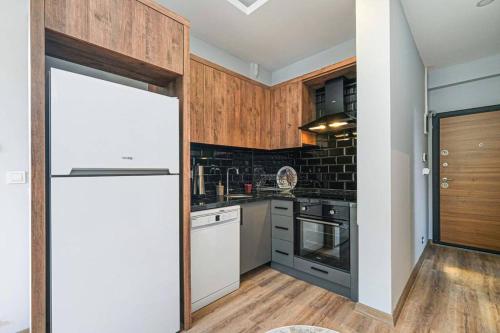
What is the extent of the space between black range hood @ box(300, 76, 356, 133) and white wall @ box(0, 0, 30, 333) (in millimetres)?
2635

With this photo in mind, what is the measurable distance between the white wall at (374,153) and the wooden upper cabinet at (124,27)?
1.47m

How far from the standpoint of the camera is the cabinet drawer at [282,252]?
8.16 ft

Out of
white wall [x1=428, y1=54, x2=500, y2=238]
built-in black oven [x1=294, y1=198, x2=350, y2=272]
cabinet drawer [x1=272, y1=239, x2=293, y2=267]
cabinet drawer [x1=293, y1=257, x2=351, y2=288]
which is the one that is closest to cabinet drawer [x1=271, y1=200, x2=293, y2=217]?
built-in black oven [x1=294, y1=198, x2=350, y2=272]

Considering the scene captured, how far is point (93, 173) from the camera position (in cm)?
122

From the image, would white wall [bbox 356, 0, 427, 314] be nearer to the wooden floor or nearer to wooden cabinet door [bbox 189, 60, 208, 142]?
the wooden floor

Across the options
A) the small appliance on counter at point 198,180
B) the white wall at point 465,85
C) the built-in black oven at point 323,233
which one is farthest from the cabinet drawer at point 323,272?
the white wall at point 465,85

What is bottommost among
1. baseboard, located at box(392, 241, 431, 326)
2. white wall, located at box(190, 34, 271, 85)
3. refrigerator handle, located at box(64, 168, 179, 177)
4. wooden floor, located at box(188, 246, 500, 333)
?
wooden floor, located at box(188, 246, 500, 333)

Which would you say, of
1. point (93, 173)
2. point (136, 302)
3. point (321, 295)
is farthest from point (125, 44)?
point (321, 295)

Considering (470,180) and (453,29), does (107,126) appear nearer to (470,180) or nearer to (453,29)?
(453,29)

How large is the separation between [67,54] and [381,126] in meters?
2.21

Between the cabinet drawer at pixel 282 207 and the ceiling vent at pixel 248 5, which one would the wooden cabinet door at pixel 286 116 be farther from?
the ceiling vent at pixel 248 5

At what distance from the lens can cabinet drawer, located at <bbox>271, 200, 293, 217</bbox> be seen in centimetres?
248

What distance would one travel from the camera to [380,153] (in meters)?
1.72

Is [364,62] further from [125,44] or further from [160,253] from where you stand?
[160,253]
